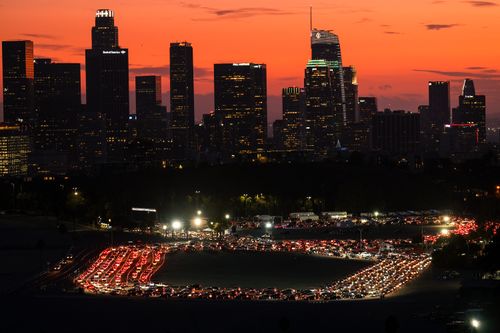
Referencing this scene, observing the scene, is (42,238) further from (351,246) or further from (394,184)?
(394,184)

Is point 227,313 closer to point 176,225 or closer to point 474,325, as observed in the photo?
point 474,325

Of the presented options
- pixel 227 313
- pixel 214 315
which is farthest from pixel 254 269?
pixel 214 315

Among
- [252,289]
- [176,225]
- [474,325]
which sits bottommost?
[176,225]

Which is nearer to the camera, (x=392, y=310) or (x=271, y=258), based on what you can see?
(x=392, y=310)

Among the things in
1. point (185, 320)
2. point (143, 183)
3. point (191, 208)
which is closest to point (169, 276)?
point (185, 320)

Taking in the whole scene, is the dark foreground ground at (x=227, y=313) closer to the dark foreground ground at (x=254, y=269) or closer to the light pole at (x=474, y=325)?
the light pole at (x=474, y=325)

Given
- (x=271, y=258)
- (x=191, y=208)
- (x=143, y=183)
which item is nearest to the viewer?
(x=271, y=258)

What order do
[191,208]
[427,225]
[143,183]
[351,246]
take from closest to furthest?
[351,246], [427,225], [191,208], [143,183]

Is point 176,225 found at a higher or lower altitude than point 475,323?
lower

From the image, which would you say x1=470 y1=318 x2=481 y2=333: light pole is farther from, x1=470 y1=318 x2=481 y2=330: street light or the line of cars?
the line of cars
